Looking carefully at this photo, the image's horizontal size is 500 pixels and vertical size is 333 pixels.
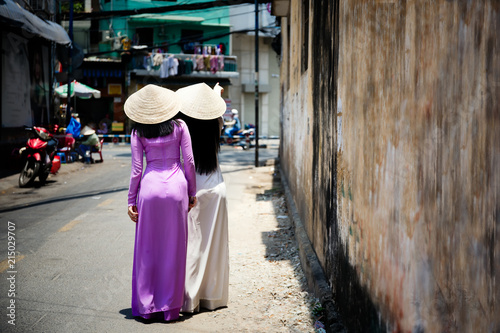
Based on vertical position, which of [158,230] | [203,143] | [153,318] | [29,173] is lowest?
[153,318]

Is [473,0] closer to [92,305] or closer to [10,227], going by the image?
[92,305]

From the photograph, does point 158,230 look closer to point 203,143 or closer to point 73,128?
point 203,143

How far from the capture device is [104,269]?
18.2 feet

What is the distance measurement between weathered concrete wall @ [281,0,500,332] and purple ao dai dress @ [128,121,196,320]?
1.31m

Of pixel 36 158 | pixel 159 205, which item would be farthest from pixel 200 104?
pixel 36 158

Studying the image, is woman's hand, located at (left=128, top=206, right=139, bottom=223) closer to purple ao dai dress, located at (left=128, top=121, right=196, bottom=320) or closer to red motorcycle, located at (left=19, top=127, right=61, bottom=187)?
purple ao dai dress, located at (left=128, top=121, right=196, bottom=320)

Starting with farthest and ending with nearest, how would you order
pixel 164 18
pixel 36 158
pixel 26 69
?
1. pixel 164 18
2. pixel 26 69
3. pixel 36 158

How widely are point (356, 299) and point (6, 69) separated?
15188mm

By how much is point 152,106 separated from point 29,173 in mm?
8258

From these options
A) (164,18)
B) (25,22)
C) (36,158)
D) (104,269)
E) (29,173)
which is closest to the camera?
(104,269)

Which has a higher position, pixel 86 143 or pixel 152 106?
pixel 152 106

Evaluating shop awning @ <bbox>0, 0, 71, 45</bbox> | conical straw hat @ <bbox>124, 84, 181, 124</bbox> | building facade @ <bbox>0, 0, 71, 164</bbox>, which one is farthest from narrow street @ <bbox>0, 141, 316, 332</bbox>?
building facade @ <bbox>0, 0, 71, 164</bbox>

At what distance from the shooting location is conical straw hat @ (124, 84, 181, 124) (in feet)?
14.5

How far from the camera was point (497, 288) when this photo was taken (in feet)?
4.83
